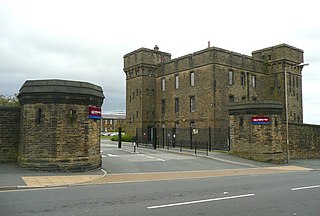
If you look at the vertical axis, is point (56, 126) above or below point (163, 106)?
below

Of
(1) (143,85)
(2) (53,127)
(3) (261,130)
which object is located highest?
(1) (143,85)

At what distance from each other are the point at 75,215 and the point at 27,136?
389 inches

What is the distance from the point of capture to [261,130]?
25.5 meters

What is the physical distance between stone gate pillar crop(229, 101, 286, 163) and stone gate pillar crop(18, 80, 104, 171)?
43.3 ft

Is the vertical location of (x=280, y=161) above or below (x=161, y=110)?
below

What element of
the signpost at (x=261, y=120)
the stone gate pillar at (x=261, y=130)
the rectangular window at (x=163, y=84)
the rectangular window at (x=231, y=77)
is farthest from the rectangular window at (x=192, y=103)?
the signpost at (x=261, y=120)

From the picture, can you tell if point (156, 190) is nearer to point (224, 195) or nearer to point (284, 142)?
point (224, 195)

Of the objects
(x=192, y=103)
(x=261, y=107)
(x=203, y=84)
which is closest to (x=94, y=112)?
(x=261, y=107)

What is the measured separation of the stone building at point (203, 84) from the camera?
39.8 meters

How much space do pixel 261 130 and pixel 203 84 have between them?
15.8 m

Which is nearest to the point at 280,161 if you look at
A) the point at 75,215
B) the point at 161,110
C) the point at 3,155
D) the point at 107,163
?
the point at 107,163

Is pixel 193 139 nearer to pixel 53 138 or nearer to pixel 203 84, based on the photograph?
pixel 203 84

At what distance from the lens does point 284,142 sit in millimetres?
28734

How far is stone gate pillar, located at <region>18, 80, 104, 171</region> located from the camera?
16.5 m
